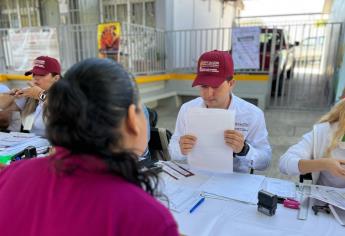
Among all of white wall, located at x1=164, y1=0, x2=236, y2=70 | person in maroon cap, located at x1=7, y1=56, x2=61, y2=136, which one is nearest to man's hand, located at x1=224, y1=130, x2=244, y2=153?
person in maroon cap, located at x1=7, y1=56, x2=61, y2=136

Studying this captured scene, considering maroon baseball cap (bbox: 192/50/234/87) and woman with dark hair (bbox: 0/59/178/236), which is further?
maroon baseball cap (bbox: 192/50/234/87)

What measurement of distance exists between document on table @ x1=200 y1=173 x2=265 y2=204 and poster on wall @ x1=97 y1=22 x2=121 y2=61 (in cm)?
447

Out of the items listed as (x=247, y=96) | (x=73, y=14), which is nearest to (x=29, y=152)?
(x=247, y=96)

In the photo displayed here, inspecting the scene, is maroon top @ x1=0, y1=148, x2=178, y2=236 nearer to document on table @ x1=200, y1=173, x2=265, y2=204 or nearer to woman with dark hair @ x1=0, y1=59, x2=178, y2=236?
woman with dark hair @ x1=0, y1=59, x2=178, y2=236

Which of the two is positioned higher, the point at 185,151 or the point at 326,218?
the point at 185,151

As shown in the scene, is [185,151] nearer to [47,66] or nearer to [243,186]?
[243,186]

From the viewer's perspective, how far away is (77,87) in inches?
24.4

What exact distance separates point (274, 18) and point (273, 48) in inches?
88.6

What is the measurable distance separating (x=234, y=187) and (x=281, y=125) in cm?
412

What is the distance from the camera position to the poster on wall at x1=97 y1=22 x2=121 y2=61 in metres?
5.55

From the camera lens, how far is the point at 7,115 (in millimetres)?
2734

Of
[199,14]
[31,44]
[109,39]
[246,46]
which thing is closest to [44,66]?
[109,39]

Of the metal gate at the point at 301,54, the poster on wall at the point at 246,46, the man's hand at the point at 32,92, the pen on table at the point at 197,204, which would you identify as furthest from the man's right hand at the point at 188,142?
the metal gate at the point at 301,54

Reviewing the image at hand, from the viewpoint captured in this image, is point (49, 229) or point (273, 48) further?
point (273, 48)
